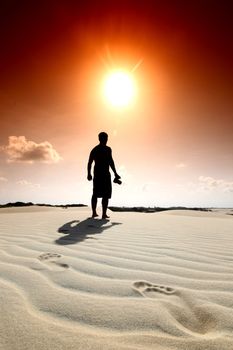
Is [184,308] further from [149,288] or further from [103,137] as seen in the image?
[103,137]

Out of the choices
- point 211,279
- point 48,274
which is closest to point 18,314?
point 48,274

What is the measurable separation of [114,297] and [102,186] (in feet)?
15.4

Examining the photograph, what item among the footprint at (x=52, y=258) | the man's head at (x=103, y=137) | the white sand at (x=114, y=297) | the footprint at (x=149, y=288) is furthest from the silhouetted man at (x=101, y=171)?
the footprint at (x=149, y=288)

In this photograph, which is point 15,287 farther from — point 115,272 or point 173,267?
point 173,267

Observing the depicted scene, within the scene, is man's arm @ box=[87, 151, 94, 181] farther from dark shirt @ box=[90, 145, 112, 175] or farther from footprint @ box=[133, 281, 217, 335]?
footprint @ box=[133, 281, 217, 335]

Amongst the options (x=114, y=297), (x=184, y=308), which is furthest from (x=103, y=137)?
(x=184, y=308)

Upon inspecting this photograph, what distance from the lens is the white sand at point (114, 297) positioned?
115 cm

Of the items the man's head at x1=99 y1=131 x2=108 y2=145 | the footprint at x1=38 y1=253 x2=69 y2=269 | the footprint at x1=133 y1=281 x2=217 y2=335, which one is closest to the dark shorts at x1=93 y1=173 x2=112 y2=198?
the man's head at x1=99 y1=131 x2=108 y2=145

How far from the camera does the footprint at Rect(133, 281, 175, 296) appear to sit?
1.69 metres

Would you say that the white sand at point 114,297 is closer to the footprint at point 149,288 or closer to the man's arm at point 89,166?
the footprint at point 149,288

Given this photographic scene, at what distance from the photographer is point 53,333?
3.87 ft

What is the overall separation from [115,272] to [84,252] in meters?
0.63

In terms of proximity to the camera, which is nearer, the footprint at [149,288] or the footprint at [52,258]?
the footprint at [149,288]

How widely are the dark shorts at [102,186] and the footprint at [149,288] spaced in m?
4.43
